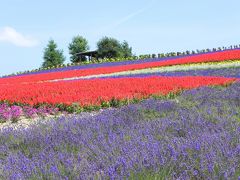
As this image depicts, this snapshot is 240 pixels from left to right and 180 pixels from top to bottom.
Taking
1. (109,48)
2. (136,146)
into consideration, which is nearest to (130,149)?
(136,146)

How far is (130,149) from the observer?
3.91 metres

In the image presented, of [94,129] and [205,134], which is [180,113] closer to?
[94,129]

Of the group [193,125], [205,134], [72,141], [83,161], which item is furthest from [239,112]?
[83,161]

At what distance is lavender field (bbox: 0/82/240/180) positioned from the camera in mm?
3184

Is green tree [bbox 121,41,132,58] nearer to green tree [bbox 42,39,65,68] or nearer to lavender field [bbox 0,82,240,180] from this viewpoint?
green tree [bbox 42,39,65,68]

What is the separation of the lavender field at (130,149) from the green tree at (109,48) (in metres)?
37.7

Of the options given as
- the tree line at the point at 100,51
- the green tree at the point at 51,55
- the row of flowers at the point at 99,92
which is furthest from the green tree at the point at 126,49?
the row of flowers at the point at 99,92

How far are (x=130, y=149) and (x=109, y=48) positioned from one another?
40.1m

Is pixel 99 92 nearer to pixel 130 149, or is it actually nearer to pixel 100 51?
pixel 130 149

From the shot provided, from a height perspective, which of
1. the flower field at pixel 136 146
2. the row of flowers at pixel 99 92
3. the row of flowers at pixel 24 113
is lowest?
the row of flowers at pixel 24 113

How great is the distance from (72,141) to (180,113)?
1.77m

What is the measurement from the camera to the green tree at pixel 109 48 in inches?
1721

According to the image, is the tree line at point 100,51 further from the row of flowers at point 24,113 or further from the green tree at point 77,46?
the row of flowers at point 24,113

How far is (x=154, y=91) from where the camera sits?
10.5 m
